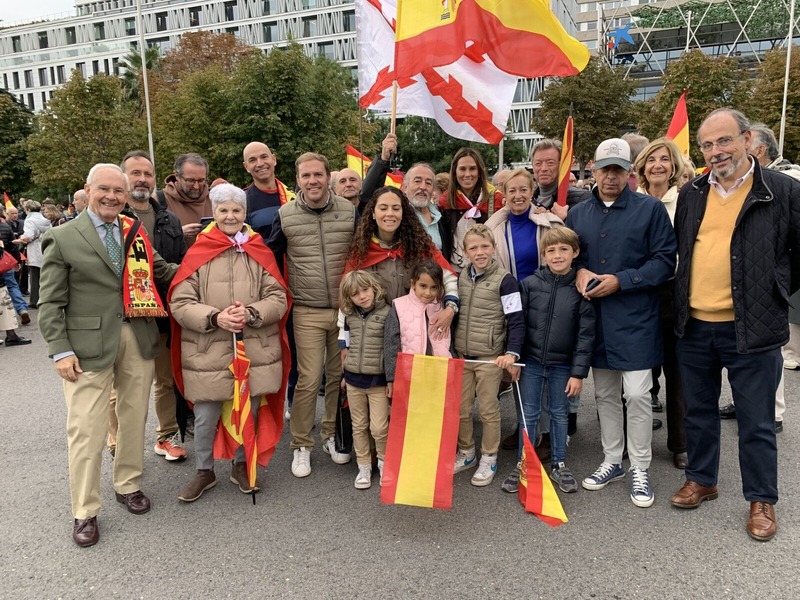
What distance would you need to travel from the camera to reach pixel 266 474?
161 inches

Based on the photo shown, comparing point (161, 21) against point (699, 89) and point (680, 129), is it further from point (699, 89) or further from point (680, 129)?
point (680, 129)

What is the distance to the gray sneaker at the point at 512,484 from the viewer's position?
Result: 3.71 metres

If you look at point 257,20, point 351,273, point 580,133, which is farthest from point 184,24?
point 351,273

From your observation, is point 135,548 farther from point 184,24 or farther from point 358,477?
point 184,24

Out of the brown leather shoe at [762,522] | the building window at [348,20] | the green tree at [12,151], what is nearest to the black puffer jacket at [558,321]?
the brown leather shoe at [762,522]

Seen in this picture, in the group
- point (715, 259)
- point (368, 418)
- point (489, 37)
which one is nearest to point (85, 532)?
point (368, 418)

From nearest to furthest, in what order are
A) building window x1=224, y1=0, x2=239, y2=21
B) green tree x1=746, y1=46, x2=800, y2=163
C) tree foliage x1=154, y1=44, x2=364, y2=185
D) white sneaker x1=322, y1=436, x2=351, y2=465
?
1. white sneaker x1=322, y1=436, x2=351, y2=465
2. tree foliage x1=154, y1=44, x2=364, y2=185
3. green tree x1=746, y1=46, x2=800, y2=163
4. building window x1=224, y1=0, x2=239, y2=21

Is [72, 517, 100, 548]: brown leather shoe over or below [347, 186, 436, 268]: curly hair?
below

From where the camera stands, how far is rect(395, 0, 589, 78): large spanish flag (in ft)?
14.6

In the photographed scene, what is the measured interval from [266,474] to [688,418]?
2.86 meters

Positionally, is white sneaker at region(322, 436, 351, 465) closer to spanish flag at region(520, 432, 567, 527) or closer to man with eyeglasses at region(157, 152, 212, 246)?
spanish flag at region(520, 432, 567, 527)

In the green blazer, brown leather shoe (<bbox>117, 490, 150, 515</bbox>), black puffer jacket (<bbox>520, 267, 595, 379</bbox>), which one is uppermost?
the green blazer

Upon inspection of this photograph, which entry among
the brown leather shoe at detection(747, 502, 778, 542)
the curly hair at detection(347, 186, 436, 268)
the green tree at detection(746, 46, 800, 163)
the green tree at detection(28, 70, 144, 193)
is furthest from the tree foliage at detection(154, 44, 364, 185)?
the green tree at detection(746, 46, 800, 163)

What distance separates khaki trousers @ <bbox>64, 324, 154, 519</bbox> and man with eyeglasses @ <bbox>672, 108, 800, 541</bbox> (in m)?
3.36
